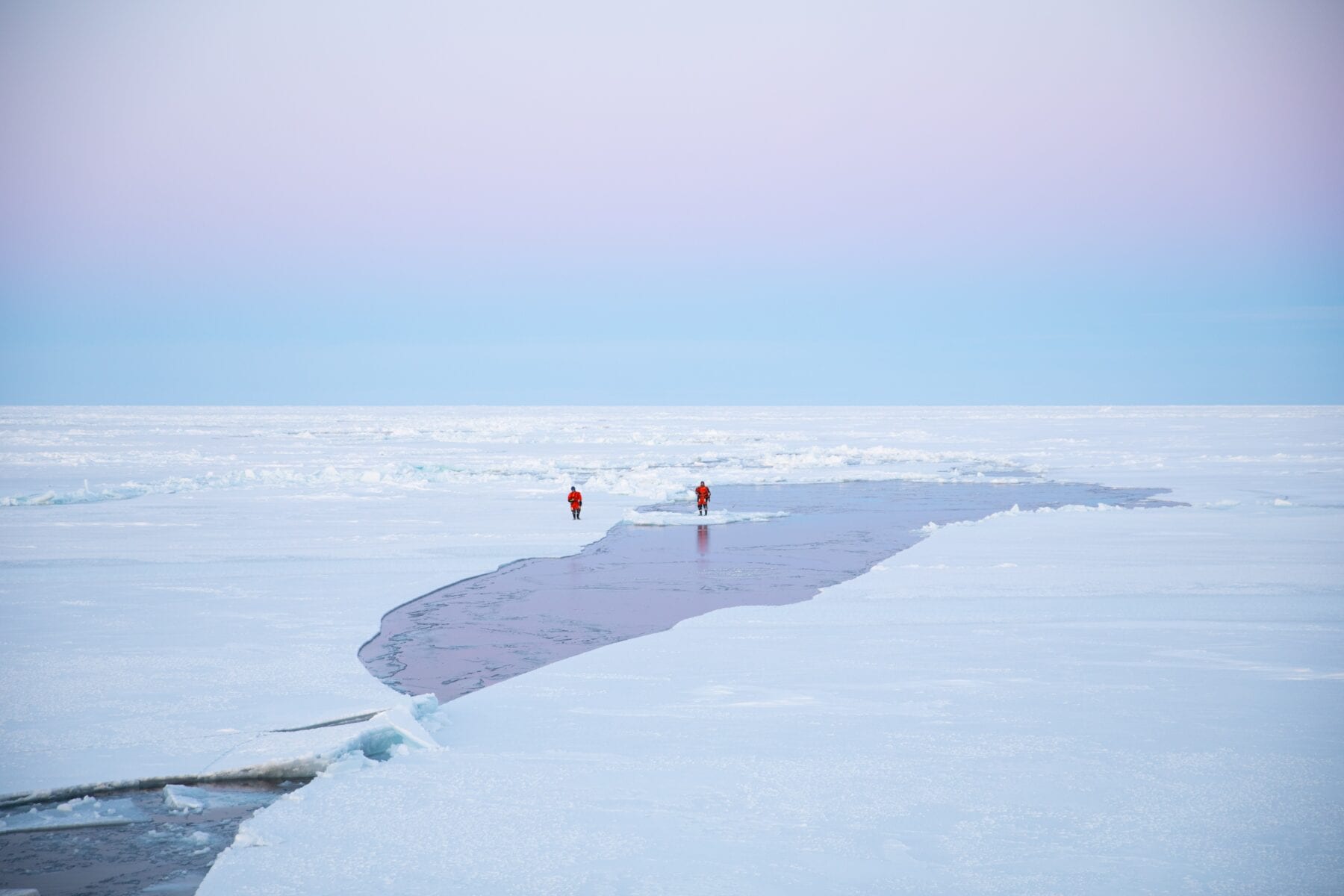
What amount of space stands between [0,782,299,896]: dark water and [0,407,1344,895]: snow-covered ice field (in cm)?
23

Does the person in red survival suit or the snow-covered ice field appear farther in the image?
the person in red survival suit

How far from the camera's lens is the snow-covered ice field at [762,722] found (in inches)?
180

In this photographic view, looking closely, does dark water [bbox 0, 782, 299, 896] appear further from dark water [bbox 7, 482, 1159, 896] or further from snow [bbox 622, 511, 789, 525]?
snow [bbox 622, 511, 789, 525]

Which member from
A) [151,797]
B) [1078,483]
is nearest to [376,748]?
[151,797]

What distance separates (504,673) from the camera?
8.57 meters

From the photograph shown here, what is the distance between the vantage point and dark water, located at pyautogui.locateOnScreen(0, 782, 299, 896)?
4.61 metres

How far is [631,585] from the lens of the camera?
13359mm

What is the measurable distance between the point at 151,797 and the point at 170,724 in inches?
44.0

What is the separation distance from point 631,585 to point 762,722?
6.91 m

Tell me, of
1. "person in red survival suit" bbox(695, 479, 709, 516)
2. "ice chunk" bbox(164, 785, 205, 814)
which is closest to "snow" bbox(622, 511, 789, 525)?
"person in red survival suit" bbox(695, 479, 709, 516)

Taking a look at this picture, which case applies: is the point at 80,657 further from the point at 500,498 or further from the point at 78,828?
the point at 500,498

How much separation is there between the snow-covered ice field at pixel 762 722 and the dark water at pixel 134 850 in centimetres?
23

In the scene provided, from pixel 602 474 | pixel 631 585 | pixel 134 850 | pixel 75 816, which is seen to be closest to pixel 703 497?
pixel 631 585

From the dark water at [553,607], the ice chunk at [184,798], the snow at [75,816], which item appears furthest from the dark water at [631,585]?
the snow at [75,816]
